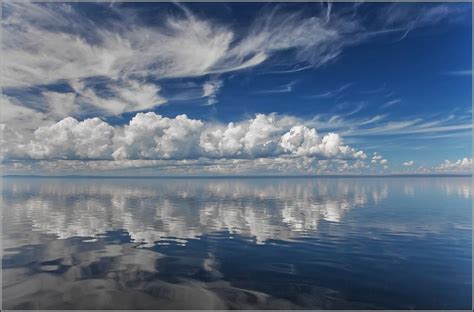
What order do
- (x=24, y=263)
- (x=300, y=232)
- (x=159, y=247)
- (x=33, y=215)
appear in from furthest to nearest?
(x=33, y=215) < (x=300, y=232) < (x=159, y=247) < (x=24, y=263)

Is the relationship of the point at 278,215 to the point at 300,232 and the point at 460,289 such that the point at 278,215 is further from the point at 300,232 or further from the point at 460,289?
the point at 460,289

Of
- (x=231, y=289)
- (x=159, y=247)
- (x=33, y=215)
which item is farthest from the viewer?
(x=33, y=215)

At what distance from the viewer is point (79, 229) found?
4834cm

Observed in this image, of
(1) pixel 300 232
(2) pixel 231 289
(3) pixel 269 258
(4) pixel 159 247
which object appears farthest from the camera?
(1) pixel 300 232

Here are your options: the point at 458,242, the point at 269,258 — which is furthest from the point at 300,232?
the point at 458,242

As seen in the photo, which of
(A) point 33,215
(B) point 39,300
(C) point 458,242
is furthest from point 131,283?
(A) point 33,215

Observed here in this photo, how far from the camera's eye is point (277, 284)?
25.1 metres

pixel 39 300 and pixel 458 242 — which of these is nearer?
pixel 39 300

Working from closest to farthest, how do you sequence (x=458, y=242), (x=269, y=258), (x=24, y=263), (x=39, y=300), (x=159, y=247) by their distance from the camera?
(x=39, y=300) < (x=24, y=263) < (x=269, y=258) < (x=159, y=247) < (x=458, y=242)

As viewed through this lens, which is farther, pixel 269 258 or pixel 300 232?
pixel 300 232

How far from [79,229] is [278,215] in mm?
35117

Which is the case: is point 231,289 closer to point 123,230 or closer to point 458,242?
point 123,230

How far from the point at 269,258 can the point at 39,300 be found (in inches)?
772

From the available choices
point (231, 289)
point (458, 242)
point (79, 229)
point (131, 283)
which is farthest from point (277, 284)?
point (79, 229)
